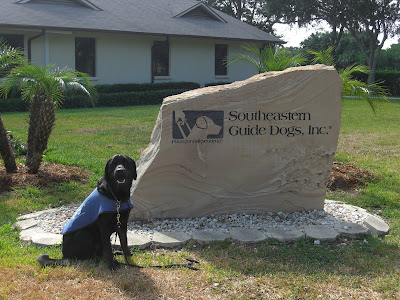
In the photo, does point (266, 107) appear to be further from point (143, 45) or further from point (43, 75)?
point (143, 45)

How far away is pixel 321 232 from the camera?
516 cm

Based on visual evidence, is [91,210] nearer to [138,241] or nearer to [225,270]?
[138,241]

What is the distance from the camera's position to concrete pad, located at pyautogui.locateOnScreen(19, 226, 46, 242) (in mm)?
4957

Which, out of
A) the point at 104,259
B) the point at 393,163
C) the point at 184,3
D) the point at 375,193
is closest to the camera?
the point at 104,259

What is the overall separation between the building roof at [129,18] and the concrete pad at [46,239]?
14.7 metres

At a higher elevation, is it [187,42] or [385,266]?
[187,42]

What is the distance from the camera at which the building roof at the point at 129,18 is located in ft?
62.2

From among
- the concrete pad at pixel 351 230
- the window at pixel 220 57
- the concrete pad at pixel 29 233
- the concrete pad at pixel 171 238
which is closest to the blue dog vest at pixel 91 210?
the concrete pad at pixel 171 238

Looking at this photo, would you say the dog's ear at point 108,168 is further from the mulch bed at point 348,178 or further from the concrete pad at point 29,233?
the mulch bed at point 348,178

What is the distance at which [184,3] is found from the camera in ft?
87.9

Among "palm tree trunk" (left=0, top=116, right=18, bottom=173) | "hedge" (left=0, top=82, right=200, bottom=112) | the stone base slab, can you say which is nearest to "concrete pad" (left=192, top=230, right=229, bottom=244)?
the stone base slab

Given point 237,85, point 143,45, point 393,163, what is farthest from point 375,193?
point 143,45

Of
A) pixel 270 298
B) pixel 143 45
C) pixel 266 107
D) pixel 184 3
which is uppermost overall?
pixel 184 3

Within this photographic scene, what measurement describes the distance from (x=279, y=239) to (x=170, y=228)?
1.24m
